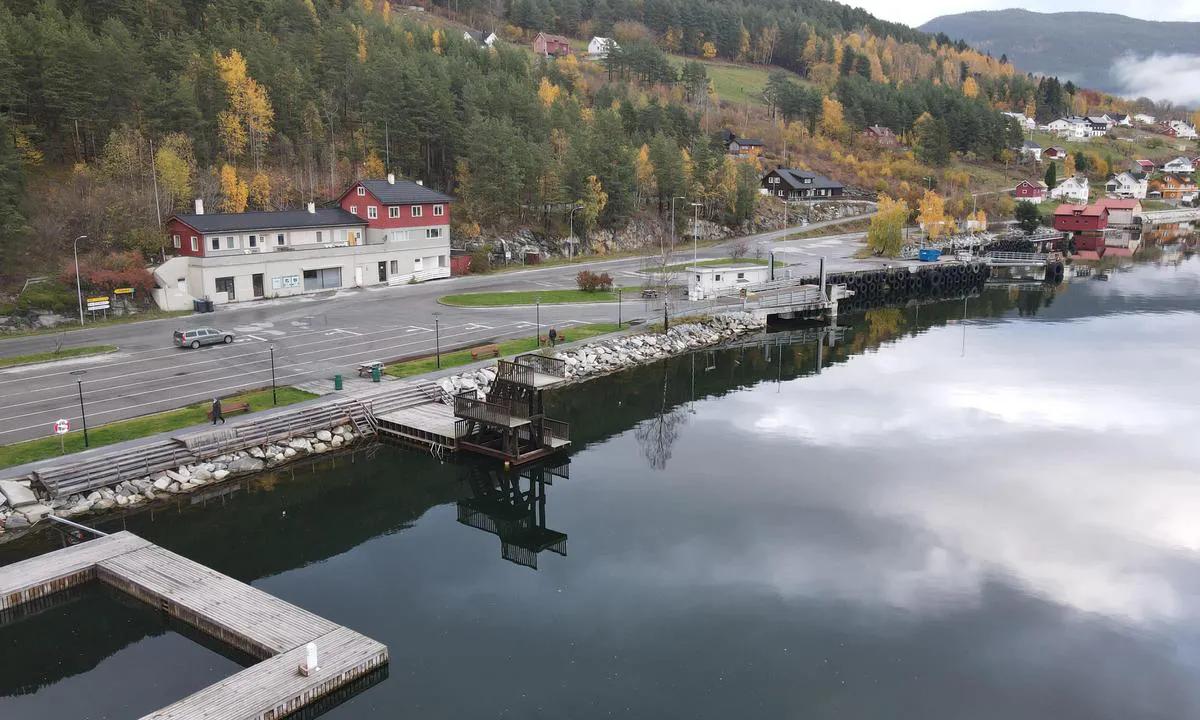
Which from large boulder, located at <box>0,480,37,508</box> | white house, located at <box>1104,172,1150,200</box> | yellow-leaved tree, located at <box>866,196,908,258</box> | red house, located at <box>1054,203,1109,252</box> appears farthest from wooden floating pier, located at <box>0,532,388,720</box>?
white house, located at <box>1104,172,1150,200</box>

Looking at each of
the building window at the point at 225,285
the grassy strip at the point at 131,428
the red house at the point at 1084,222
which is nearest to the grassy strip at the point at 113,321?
the building window at the point at 225,285

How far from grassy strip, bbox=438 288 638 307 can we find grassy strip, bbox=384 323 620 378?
25.0 ft

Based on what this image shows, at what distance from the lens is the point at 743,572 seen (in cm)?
2581

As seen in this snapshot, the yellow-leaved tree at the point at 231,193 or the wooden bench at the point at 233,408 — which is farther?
the yellow-leaved tree at the point at 231,193

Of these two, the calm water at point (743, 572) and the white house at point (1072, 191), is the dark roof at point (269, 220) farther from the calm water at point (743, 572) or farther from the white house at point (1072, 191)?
the white house at point (1072, 191)

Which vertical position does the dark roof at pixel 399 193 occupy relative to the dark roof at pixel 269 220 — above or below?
above

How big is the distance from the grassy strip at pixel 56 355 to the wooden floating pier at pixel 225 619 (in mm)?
20317

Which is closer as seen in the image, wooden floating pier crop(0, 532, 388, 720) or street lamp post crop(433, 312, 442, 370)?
wooden floating pier crop(0, 532, 388, 720)

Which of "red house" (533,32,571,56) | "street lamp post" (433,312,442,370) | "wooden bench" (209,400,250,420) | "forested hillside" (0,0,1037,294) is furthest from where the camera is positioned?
"red house" (533,32,571,56)

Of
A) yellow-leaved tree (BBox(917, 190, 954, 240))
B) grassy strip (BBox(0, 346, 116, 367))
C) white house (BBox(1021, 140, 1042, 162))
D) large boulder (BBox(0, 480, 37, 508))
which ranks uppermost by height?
white house (BBox(1021, 140, 1042, 162))

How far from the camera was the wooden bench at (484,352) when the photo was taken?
149ft

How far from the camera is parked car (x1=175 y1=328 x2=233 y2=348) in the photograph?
1773 inches

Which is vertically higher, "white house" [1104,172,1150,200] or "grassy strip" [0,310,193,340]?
"white house" [1104,172,1150,200]

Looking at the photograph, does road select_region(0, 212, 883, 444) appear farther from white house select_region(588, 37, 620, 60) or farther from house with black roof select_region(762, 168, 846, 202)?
white house select_region(588, 37, 620, 60)
